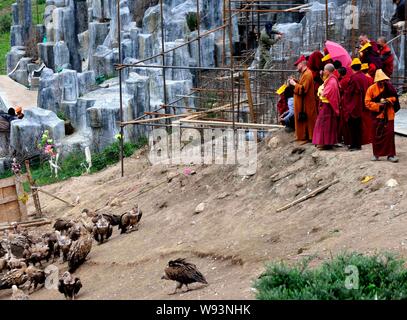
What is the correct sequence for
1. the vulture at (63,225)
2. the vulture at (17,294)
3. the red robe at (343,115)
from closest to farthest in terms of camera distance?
the vulture at (17,294) < the red robe at (343,115) < the vulture at (63,225)

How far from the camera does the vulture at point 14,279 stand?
13047 mm

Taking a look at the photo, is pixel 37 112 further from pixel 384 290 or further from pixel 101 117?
pixel 384 290

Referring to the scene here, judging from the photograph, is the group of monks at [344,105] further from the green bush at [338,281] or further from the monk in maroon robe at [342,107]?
the green bush at [338,281]

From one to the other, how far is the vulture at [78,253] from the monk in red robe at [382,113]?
166 inches

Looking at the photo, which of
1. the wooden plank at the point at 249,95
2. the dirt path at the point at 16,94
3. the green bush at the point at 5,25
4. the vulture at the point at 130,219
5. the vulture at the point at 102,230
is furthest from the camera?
the green bush at the point at 5,25

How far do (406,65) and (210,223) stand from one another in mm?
7166

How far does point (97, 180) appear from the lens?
65.7 ft

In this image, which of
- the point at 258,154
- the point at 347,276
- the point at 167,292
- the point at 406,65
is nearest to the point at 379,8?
the point at 406,65

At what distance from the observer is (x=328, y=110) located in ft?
45.8

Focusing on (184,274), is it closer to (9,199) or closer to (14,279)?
(14,279)

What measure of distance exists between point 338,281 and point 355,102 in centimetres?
596

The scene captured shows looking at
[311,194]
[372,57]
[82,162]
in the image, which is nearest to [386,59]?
[372,57]

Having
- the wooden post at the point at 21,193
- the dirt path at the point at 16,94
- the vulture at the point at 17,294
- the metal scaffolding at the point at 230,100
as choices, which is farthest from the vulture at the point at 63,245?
the dirt path at the point at 16,94
